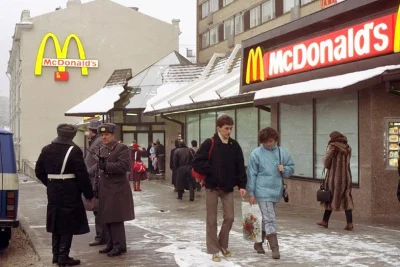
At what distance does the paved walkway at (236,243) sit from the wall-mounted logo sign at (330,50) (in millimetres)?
3311

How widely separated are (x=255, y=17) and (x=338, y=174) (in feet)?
103

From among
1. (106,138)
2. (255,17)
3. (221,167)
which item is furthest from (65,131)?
(255,17)

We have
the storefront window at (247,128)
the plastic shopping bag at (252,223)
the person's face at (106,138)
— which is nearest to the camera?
the plastic shopping bag at (252,223)

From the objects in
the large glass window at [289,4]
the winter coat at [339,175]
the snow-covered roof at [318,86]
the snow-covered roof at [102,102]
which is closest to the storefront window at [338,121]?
the snow-covered roof at [318,86]

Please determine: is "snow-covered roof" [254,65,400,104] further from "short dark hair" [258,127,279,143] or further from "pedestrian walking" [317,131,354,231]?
"short dark hair" [258,127,279,143]

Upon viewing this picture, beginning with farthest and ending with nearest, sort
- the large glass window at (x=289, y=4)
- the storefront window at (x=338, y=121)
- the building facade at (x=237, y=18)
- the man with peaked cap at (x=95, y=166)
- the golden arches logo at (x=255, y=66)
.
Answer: the building facade at (x=237, y=18)
the large glass window at (x=289, y=4)
the golden arches logo at (x=255, y=66)
the storefront window at (x=338, y=121)
the man with peaked cap at (x=95, y=166)

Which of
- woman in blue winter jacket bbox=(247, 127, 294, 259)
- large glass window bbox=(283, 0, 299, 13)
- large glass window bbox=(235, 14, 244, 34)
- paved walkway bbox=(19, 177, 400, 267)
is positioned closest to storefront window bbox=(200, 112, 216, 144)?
paved walkway bbox=(19, 177, 400, 267)

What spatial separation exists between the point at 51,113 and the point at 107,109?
1848 cm

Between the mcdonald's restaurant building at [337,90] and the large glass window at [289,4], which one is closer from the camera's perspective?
the mcdonald's restaurant building at [337,90]

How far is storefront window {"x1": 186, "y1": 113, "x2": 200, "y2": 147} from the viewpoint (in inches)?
906

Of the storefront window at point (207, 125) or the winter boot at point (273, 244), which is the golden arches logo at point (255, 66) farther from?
the winter boot at point (273, 244)

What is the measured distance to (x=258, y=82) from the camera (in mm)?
16578

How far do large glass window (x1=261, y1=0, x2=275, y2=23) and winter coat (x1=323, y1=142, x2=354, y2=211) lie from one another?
28.5 meters

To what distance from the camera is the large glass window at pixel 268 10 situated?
3834 centimetres
